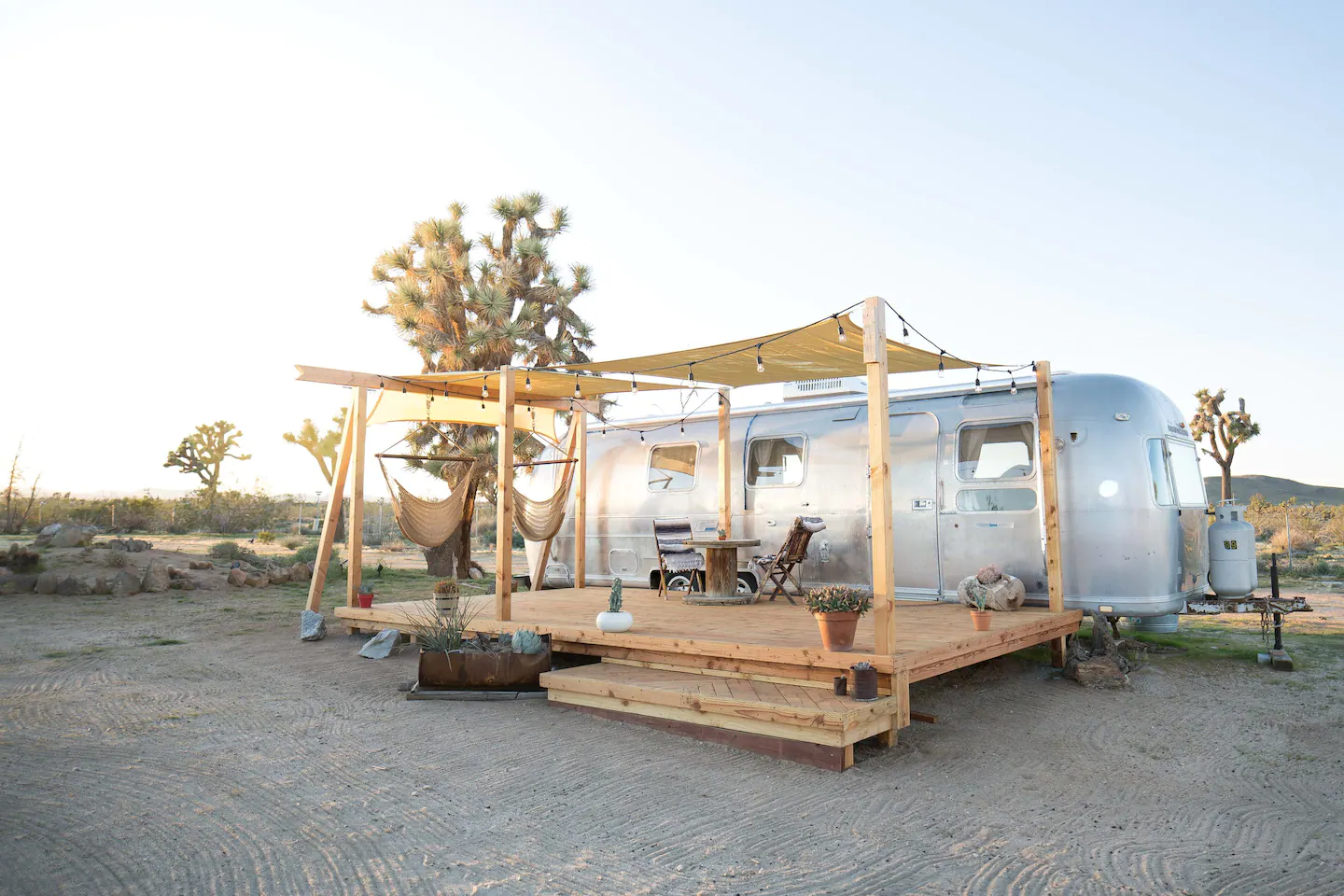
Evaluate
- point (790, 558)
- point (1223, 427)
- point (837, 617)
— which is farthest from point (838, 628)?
point (1223, 427)

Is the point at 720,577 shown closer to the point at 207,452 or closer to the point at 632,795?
the point at 632,795

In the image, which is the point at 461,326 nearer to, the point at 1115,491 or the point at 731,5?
the point at 731,5

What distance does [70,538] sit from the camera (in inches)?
520

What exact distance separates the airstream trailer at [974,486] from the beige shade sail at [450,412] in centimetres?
187

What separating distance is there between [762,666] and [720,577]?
9.40ft

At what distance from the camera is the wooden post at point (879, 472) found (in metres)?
4.62

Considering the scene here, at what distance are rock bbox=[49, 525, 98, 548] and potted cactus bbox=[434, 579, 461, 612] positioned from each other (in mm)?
9709

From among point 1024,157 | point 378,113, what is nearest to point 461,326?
point 378,113

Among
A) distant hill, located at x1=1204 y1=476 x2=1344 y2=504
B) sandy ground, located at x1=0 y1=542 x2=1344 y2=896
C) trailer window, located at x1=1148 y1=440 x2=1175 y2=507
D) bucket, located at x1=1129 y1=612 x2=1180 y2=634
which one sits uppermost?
distant hill, located at x1=1204 y1=476 x2=1344 y2=504

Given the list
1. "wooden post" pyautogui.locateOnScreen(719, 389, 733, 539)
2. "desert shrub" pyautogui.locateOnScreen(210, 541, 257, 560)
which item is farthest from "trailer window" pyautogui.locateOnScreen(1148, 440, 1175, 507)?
"desert shrub" pyautogui.locateOnScreen(210, 541, 257, 560)

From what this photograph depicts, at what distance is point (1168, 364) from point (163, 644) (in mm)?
19294

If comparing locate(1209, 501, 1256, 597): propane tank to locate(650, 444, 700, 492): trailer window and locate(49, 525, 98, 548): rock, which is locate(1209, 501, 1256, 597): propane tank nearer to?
locate(650, 444, 700, 492): trailer window

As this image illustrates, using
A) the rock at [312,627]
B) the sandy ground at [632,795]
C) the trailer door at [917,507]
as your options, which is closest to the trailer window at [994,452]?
the trailer door at [917,507]

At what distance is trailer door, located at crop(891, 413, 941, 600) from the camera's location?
752 centimetres
